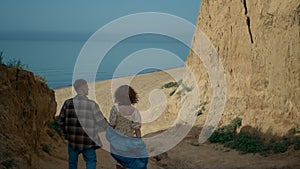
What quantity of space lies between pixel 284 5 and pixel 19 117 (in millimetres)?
8833

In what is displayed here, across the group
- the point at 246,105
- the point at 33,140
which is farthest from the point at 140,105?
the point at 33,140

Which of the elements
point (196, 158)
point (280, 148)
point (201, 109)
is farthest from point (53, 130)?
point (201, 109)

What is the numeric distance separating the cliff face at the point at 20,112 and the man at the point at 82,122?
4.45ft

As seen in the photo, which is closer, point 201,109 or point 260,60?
point 260,60

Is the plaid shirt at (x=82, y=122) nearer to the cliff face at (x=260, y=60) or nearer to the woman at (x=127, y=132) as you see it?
the woman at (x=127, y=132)

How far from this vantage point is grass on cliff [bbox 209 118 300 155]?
12727mm

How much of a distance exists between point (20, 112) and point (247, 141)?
24.0 ft

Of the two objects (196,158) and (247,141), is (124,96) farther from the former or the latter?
(247,141)

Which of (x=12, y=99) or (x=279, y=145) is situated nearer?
(x=12, y=99)

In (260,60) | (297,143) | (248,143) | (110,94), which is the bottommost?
(297,143)

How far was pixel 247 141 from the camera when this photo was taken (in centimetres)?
1392

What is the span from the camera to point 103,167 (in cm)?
1078

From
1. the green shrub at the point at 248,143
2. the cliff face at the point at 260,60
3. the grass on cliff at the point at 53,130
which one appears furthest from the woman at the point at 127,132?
the cliff face at the point at 260,60

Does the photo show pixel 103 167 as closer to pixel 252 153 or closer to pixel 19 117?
pixel 19 117
